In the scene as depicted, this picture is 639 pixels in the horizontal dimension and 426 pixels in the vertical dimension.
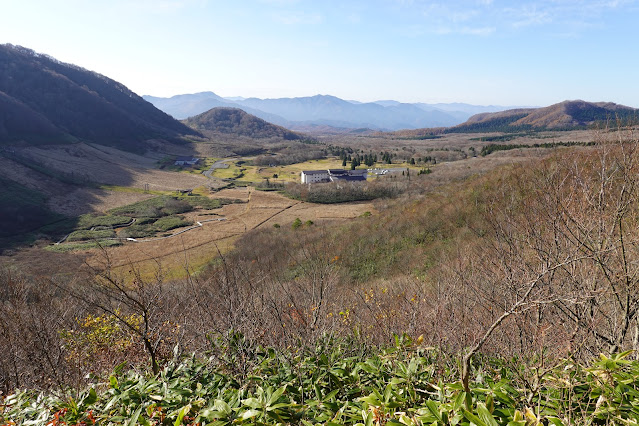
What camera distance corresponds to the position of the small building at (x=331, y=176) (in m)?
59.8

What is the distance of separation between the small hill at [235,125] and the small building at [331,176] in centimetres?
11561

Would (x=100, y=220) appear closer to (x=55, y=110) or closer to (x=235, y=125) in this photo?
(x=55, y=110)

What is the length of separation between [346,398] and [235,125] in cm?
19503

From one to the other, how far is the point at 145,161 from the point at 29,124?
27.9 m

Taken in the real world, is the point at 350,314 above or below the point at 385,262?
above

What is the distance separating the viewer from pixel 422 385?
233cm

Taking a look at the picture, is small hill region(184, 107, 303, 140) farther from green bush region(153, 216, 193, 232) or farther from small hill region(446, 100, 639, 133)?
green bush region(153, 216, 193, 232)

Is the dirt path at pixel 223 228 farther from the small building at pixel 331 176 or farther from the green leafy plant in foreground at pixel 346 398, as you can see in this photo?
the green leafy plant in foreground at pixel 346 398

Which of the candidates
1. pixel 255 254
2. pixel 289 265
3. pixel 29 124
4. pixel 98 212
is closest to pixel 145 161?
pixel 29 124

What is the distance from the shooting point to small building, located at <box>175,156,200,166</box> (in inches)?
3413

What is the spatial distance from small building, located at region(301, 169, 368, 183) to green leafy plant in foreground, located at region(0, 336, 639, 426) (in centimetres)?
5580

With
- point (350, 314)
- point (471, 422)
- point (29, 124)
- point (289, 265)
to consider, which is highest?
point (29, 124)

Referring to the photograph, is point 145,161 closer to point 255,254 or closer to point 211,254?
point 211,254

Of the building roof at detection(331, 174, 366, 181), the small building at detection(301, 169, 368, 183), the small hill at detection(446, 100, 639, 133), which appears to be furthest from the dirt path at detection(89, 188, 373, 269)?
the small hill at detection(446, 100, 639, 133)
